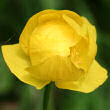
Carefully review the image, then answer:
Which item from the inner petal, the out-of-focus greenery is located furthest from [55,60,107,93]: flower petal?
the out-of-focus greenery

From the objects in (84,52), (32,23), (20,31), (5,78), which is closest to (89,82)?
(84,52)

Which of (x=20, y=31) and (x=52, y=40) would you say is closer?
(x=52, y=40)

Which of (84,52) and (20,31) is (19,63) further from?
(20,31)

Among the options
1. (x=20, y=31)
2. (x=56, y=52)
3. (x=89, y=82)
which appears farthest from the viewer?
(x=20, y=31)

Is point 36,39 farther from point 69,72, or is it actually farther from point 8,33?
point 8,33

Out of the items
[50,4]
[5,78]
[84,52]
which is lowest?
[5,78]

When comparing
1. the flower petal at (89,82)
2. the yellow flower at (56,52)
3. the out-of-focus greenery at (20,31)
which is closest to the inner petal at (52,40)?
the yellow flower at (56,52)

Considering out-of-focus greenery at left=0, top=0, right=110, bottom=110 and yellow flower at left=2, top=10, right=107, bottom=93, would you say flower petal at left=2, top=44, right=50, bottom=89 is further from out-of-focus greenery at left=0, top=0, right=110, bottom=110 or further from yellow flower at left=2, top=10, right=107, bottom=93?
out-of-focus greenery at left=0, top=0, right=110, bottom=110

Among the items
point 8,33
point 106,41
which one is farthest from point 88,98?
point 8,33
